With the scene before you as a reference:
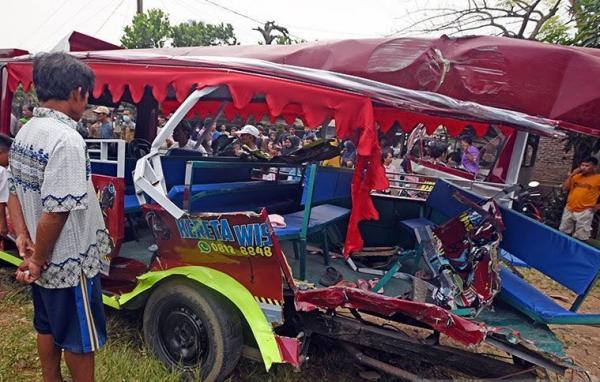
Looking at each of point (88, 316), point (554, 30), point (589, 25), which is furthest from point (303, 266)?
point (554, 30)

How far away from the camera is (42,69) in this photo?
7.10ft

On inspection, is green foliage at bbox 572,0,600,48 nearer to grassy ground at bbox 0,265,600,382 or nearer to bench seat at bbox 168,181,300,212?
grassy ground at bbox 0,265,600,382

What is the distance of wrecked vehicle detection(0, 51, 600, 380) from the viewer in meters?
2.80

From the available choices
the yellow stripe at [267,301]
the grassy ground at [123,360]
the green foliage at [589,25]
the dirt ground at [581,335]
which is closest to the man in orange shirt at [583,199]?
the dirt ground at [581,335]

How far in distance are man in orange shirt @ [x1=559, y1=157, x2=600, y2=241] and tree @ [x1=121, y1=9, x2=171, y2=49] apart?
26.8 metres

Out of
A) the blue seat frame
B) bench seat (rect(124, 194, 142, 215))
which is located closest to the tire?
bench seat (rect(124, 194, 142, 215))

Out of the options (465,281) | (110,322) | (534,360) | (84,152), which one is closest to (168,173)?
(110,322)

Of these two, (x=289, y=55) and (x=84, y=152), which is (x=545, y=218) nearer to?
(x=289, y=55)

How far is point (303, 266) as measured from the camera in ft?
11.7

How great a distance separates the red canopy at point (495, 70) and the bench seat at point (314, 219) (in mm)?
1386

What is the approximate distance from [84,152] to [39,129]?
0.22 meters

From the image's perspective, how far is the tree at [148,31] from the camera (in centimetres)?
2845

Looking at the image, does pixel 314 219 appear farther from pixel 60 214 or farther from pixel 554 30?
pixel 554 30

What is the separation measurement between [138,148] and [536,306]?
464cm
